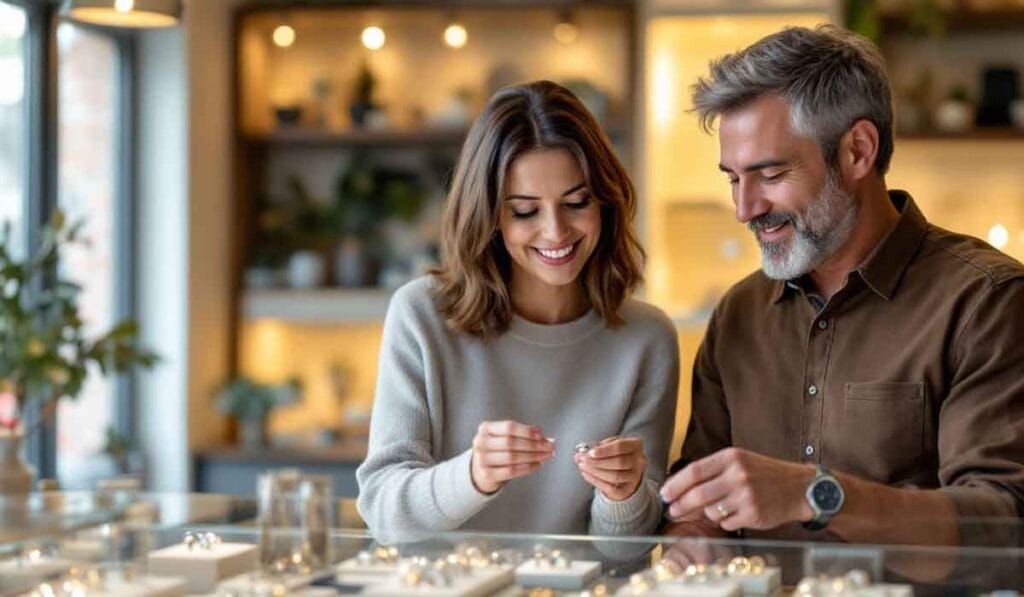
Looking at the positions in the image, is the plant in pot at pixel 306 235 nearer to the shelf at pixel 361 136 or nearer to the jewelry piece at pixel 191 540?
the shelf at pixel 361 136

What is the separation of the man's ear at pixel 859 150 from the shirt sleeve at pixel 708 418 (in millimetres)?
370

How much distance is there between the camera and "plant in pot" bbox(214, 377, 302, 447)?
5766mm

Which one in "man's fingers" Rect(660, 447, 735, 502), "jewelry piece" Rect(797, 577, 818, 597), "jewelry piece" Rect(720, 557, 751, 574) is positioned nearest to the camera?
"jewelry piece" Rect(797, 577, 818, 597)

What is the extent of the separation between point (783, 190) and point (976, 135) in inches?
131

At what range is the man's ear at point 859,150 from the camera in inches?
102

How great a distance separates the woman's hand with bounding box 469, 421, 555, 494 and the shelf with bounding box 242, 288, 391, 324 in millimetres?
3722

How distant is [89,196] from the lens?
550cm

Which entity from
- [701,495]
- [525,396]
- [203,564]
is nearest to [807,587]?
[701,495]

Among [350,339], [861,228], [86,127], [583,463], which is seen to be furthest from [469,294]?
[350,339]

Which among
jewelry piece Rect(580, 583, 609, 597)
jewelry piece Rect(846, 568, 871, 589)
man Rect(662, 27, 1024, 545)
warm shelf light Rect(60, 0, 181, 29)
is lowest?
jewelry piece Rect(580, 583, 609, 597)

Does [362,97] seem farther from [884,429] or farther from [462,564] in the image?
[462,564]

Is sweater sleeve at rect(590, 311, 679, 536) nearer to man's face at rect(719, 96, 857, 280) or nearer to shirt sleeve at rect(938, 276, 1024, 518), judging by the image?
man's face at rect(719, 96, 857, 280)

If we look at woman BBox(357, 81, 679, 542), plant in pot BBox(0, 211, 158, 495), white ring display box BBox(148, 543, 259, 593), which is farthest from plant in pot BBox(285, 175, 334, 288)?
white ring display box BBox(148, 543, 259, 593)

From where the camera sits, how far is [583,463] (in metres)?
2.32
